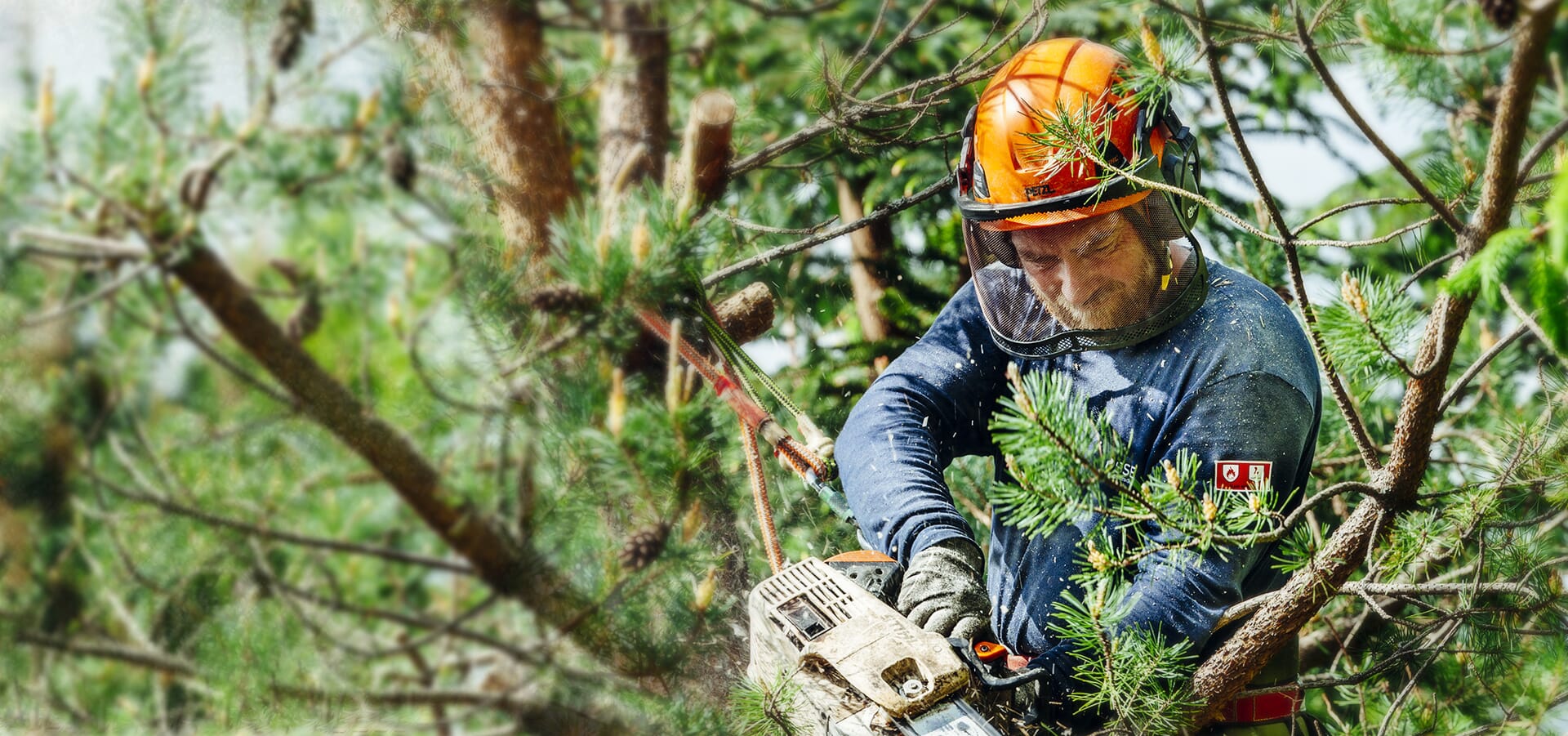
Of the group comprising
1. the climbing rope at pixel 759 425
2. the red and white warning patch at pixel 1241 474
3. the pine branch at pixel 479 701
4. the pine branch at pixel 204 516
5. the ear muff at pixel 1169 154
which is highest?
the ear muff at pixel 1169 154

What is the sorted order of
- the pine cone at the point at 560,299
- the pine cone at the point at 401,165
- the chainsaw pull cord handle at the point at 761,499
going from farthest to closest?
the pine cone at the point at 401,165 < the pine cone at the point at 560,299 < the chainsaw pull cord handle at the point at 761,499

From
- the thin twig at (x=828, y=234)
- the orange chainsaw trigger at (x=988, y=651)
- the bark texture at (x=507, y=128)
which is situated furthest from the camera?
the bark texture at (x=507, y=128)

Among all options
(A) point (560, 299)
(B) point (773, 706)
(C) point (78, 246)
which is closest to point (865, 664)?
(B) point (773, 706)

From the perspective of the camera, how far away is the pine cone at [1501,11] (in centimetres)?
113

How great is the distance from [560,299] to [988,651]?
5.44 ft

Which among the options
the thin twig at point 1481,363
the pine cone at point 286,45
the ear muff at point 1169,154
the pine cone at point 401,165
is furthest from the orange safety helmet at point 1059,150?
the pine cone at point 286,45

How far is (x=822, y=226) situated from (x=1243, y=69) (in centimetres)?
212

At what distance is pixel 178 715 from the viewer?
14.0 feet

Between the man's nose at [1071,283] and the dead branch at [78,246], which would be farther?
the dead branch at [78,246]

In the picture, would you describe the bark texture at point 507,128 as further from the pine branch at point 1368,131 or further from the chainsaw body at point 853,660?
the pine branch at point 1368,131

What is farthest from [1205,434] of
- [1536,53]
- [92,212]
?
[92,212]

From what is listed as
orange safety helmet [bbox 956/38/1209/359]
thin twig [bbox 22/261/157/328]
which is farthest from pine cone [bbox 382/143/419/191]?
orange safety helmet [bbox 956/38/1209/359]

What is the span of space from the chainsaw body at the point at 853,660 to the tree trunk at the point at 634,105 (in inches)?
89.4

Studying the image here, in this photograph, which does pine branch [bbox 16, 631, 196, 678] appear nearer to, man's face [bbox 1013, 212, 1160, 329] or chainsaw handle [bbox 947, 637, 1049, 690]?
chainsaw handle [bbox 947, 637, 1049, 690]
